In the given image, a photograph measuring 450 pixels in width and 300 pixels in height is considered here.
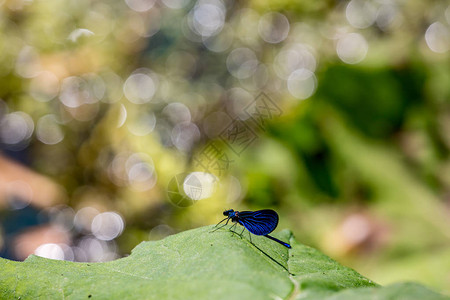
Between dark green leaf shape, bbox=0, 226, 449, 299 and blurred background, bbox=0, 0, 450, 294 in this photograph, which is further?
blurred background, bbox=0, 0, 450, 294

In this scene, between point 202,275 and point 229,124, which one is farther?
point 229,124

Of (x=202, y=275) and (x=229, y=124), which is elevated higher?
(x=229, y=124)

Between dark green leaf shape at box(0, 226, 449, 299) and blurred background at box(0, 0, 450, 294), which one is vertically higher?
blurred background at box(0, 0, 450, 294)

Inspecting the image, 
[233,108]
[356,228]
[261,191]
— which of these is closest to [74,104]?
[233,108]

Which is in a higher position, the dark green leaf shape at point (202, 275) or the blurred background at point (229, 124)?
the blurred background at point (229, 124)
